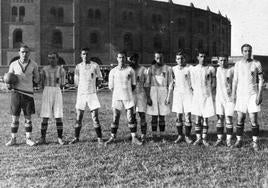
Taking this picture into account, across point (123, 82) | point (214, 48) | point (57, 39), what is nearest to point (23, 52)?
point (123, 82)

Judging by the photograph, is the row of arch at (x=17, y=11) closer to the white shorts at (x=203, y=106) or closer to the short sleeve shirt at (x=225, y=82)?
the white shorts at (x=203, y=106)

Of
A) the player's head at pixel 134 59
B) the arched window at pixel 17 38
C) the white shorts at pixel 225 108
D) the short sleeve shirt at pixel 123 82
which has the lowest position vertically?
the white shorts at pixel 225 108

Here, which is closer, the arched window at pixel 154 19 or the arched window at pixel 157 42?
the arched window at pixel 154 19

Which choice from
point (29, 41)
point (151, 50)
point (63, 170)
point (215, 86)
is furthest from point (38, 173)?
point (151, 50)

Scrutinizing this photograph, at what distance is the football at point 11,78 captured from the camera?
820cm

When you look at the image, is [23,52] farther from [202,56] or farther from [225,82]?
[225,82]

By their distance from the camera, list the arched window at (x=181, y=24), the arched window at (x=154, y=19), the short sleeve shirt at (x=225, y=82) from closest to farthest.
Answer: the short sleeve shirt at (x=225, y=82)
the arched window at (x=154, y=19)
the arched window at (x=181, y=24)

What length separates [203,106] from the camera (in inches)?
324

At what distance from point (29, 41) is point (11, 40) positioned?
202cm

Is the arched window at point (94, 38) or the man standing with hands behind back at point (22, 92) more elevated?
the arched window at point (94, 38)

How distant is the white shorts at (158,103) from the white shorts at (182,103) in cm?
45

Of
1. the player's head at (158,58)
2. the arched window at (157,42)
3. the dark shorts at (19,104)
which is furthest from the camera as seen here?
the arched window at (157,42)

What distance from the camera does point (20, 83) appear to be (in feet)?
27.9

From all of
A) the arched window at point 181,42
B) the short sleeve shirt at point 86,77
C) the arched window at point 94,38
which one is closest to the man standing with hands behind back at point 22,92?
the short sleeve shirt at point 86,77
